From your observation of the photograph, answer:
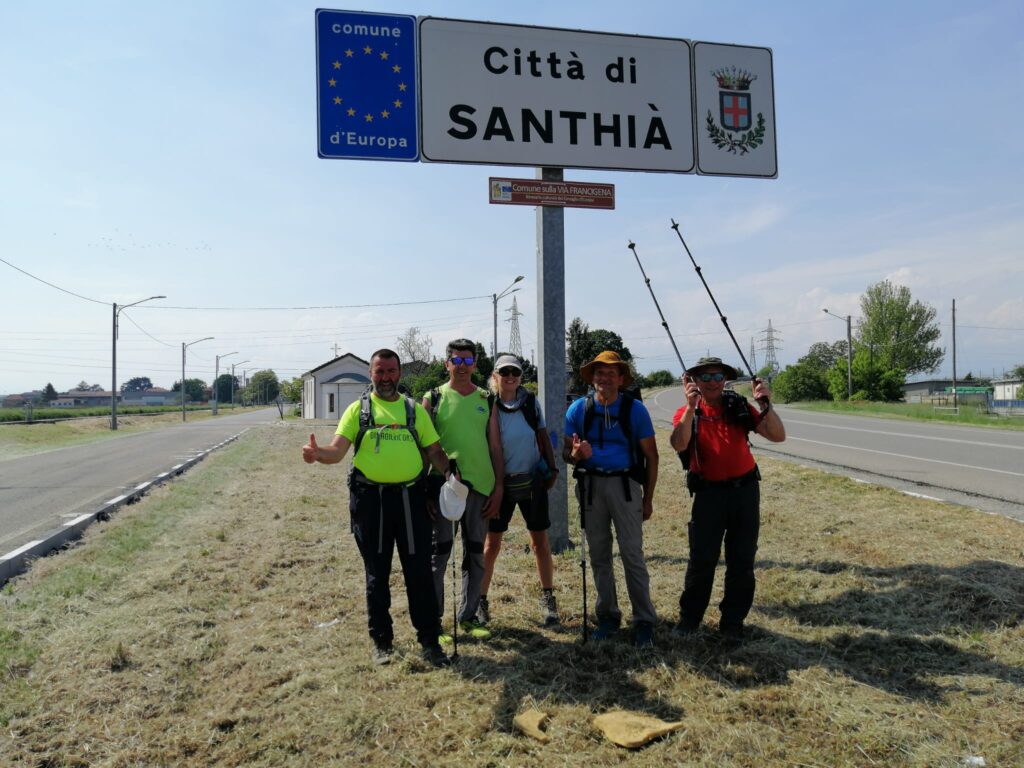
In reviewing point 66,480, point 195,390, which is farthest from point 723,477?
point 195,390

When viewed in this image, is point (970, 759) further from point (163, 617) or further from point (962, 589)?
point (163, 617)

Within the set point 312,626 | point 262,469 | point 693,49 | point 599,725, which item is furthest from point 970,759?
point 262,469

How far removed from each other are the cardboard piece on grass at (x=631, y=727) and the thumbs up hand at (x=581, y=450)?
56.1 inches

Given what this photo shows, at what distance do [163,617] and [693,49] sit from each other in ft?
22.9

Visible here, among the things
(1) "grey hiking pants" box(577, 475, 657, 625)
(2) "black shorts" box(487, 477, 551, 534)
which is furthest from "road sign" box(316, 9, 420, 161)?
(1) "grey hiking pants" box(577, 475, 657, 625)

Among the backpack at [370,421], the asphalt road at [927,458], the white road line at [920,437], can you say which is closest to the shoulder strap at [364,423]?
the backpack at [370,421]

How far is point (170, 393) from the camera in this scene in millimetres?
171125

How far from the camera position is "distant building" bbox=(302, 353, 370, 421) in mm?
53719

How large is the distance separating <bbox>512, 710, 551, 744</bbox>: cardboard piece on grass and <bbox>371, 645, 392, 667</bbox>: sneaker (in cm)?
96

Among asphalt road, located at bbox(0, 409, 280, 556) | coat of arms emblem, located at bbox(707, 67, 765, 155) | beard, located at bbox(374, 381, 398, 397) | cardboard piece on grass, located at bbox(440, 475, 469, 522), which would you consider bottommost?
asphalt road, located at bbox(0, 409, 280, 556)

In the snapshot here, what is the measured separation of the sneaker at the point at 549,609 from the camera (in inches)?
177

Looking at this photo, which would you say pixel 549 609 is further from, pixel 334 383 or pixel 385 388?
pixel 334 383

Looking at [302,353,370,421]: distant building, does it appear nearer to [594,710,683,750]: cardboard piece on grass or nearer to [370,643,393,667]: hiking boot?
[370,643,393,667]: hiking boot

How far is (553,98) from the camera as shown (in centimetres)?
688
